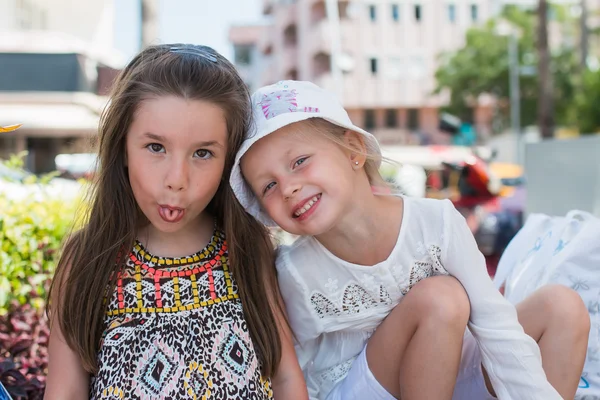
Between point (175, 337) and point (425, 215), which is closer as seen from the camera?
point (175, 337)

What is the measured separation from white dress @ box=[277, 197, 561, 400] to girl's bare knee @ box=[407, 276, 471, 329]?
73 mm

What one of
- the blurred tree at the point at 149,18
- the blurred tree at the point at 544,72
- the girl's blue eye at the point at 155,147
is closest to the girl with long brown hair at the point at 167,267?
the girl's blue eye at the point at 155,147

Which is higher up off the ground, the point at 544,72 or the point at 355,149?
the point at 355,149

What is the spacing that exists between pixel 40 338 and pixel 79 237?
2.95ft

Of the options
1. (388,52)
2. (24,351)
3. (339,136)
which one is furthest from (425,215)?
(388,52)

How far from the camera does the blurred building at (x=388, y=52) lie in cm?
3791

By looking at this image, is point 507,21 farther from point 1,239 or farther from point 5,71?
point 1,239

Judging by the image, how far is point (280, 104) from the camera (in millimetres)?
2078

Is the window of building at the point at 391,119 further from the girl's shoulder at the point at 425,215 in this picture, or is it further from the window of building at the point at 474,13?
the girl's shoulder at the point at 425,215

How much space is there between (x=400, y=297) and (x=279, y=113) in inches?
27.1

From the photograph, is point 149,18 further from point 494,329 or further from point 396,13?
point 396,13

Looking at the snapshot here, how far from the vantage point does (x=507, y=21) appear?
34.9m

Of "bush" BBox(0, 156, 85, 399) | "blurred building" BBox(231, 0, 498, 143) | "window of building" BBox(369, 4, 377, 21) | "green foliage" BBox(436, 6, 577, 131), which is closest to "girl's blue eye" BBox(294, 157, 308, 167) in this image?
"bush" BBox(0, 156, 85, 399)

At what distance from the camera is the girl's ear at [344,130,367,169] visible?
2.19 meters
